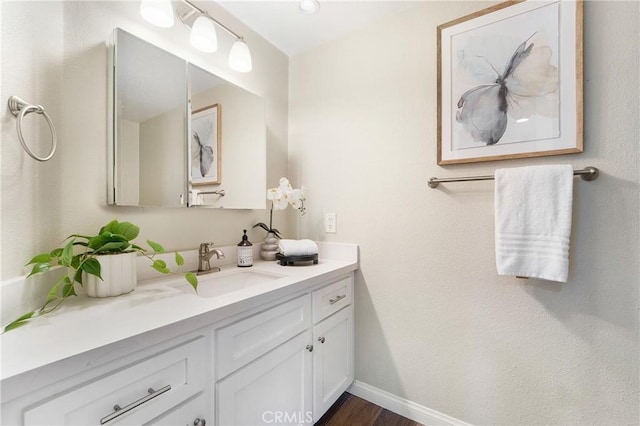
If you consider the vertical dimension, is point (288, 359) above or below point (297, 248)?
below

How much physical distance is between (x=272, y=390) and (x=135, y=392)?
53 centimetres

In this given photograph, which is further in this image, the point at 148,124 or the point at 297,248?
the point at 297,248

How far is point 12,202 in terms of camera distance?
0.79 m

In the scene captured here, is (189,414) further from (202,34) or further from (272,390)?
(202,34)

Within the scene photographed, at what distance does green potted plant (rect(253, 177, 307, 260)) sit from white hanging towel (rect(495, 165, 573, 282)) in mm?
1012

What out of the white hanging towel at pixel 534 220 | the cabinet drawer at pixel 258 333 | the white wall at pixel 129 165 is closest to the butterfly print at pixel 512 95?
the white hanging towel at pixel 534 220

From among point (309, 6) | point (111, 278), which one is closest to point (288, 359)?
point (111, 278)

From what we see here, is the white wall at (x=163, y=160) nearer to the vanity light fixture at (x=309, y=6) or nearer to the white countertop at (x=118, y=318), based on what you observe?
the white countertop at (x=118, y=318)

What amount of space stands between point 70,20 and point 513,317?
212 centimetres

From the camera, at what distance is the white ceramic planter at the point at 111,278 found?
92 cm

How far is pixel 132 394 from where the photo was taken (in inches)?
25.6

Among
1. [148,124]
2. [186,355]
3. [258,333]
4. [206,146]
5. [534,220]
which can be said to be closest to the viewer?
[186,355]

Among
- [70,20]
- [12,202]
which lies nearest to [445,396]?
[12,202]

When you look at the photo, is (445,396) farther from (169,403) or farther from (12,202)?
(12,202)
